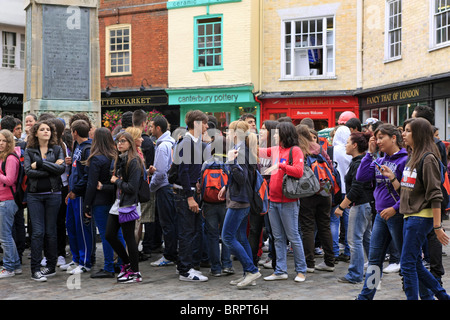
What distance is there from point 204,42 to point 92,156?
14.9m

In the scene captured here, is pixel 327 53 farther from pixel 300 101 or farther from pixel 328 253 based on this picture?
pixel 328 253

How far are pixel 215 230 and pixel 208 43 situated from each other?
49.4 feet

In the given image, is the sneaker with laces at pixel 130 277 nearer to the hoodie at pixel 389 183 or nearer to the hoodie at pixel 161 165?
the hoodie at pixel 161 165

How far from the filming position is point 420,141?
4.98 m

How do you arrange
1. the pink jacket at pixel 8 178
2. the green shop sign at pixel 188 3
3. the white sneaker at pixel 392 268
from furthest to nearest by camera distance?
the green shop sign at pixel 188 3 → the white sneaker at pixel 392 268 → the pink jacket at pixel 8 178

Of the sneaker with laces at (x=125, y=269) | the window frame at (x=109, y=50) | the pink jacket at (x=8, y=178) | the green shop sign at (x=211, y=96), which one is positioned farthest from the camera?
the window frame at (x=109, y=50)

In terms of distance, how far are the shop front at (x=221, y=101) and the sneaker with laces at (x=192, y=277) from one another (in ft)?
44.1

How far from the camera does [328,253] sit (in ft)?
23.9

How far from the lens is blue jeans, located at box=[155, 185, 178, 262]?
7.59 meters

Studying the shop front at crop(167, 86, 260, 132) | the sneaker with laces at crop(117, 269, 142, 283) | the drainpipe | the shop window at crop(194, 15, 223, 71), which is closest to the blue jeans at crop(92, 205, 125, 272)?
the sneaker with laces at crop(117, 269, 142, 283)

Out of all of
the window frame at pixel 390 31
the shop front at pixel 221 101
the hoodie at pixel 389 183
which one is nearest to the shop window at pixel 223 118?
the shop front at pixel 221 101

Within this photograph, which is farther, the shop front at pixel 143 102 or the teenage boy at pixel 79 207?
the shop front at pixel 143 102

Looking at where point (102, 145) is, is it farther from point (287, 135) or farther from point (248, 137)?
point (287, 135)

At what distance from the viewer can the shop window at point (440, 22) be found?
14.8 meters
